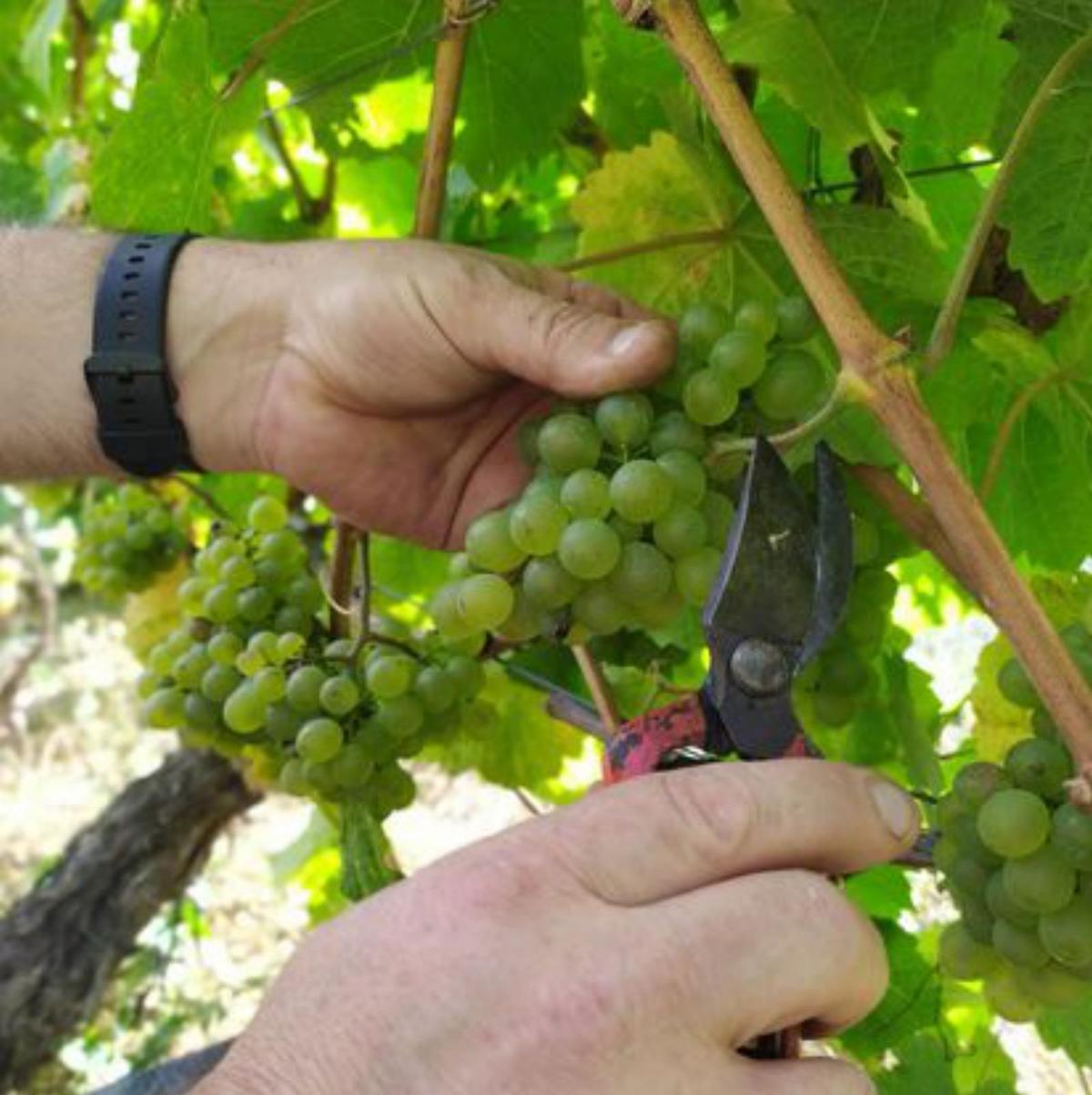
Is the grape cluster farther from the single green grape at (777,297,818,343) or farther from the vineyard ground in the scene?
the vineyard ground

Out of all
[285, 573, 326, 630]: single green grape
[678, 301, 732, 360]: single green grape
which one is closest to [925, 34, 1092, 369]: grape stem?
[678, 301, 732, 360]: single green grape

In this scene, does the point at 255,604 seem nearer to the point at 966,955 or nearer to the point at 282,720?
the point at 282,720

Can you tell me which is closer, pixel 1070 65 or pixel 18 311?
pixel 1070 65

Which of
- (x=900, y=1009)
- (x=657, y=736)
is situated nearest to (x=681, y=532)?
(x=657, y=736)

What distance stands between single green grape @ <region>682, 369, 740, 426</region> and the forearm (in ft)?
1.54

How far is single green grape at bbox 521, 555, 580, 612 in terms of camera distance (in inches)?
41.3

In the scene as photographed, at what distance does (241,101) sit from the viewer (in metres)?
1.64

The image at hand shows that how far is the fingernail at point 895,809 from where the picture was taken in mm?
914

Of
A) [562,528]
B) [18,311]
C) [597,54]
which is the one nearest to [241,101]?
[18,311]

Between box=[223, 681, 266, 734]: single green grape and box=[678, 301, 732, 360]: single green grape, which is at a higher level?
box=[678, 301, 732, 360]: single green grape

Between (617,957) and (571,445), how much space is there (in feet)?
1.21

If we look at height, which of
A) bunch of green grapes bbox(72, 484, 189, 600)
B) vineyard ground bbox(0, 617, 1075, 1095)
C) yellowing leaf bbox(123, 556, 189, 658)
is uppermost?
bunch of green grapes bbox(72, 484, 189, 600)

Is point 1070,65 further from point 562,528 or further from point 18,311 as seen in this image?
point 18,311

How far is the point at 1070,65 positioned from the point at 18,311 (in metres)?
0.97
